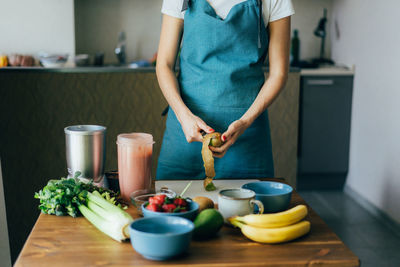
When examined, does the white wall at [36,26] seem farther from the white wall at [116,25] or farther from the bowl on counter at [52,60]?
the white wall at [116,25]

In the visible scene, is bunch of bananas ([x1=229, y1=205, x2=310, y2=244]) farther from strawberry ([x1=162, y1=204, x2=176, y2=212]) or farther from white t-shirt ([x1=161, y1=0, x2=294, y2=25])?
white t-shirt ([x1=161, y1=0, x2=294, y2=25])

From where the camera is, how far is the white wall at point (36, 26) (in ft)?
11.2

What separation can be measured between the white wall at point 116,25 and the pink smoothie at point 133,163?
280cm

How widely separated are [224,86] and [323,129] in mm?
2219

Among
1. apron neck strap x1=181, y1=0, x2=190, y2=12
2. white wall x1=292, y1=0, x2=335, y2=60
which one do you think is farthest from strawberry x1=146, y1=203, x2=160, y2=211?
white wall x1=292, y1=0, x2=335, y2=60

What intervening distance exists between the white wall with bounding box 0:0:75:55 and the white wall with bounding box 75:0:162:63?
0.46 meters

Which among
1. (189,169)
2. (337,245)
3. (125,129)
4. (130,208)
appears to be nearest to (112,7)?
(125,129)

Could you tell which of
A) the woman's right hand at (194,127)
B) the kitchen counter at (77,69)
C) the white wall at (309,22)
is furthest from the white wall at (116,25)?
the woman's right hand at (194,127)

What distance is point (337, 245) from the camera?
1.05m

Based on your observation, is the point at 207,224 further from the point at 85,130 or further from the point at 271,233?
the point at 85,130

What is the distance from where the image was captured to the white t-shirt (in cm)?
168

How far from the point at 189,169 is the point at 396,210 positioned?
188 centimetres

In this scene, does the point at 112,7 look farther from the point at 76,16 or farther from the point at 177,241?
the point at 177,241

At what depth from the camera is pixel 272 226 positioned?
107 cm
